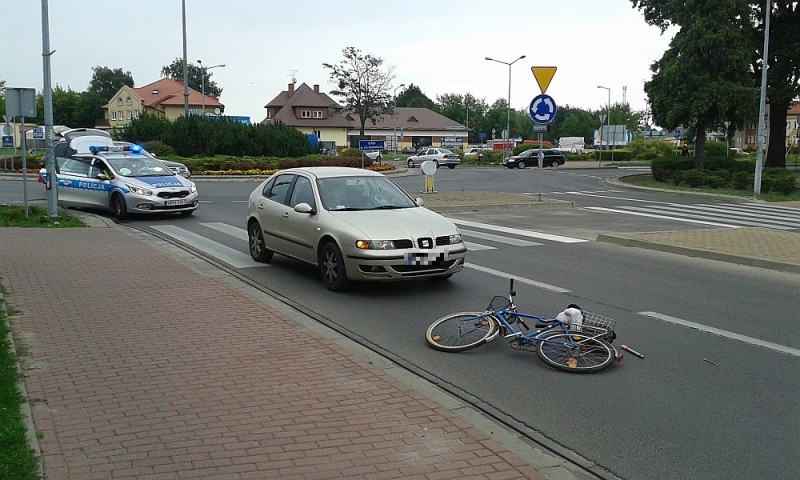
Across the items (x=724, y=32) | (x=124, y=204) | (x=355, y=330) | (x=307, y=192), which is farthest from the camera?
(x=724, y=32)

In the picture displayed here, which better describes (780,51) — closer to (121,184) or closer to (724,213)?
(724,213)

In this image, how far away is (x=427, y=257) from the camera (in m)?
9.33

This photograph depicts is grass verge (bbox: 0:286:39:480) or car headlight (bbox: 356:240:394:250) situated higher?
car headlight (bbox: 356:240:394:250)

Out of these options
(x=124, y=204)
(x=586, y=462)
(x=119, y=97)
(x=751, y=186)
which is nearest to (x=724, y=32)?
(x=751, y=186)

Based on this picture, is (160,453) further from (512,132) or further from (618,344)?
(512,132)

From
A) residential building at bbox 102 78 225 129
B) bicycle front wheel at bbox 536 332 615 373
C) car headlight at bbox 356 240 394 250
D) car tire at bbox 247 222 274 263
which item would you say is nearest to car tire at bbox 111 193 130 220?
car tire at bbox 247 222 274 263

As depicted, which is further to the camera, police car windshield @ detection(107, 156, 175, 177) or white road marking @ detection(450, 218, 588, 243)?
police car windshield @ detection(107, 156, 175, 177)

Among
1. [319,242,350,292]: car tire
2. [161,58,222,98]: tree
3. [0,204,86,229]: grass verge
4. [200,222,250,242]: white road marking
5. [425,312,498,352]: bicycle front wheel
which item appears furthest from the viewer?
[161,58,222,98]: tree

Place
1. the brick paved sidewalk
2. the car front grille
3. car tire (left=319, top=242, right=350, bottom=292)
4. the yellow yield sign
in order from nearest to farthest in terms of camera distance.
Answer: the brick paved sidewalk
car tire (left=319, top=242, right=350, bottom=292)
the car front grille
the yellow yield sign

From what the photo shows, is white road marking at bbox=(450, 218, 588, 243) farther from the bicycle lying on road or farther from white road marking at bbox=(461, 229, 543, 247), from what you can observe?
the bicycle lying on road

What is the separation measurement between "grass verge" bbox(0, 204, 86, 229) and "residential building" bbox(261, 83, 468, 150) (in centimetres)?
6985

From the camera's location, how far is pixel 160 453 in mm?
4555

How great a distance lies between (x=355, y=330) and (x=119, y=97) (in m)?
117

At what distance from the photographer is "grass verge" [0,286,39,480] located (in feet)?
13.5
